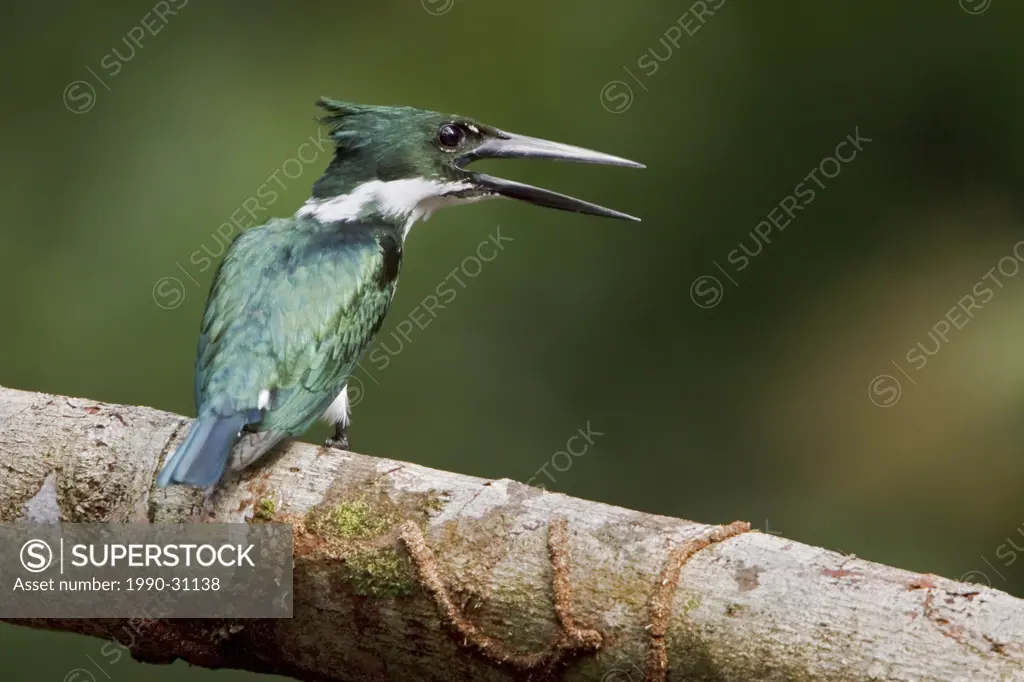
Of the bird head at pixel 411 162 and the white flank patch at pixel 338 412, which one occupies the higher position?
the bird head at pixel 411 162

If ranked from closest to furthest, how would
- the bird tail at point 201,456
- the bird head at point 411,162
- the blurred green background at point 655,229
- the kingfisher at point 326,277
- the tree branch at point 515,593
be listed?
the tree branch at point 515,593 < the bird tail at point 201,456 < the kingfisher at point 326,277 < the bird head at point 411,162 < the blurred green background at point 655,229

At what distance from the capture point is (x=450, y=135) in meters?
3.45

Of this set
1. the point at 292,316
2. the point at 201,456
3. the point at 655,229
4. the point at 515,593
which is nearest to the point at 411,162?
the point at 292,316

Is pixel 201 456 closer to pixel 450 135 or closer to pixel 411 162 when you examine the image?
pixel 411 162

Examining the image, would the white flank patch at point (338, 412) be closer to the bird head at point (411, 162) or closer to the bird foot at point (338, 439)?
the bird foot at point (338, 439)

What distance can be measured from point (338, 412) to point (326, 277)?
16.1 inches

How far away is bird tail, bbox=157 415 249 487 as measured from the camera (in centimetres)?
237

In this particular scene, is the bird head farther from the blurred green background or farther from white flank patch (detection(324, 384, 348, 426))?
the blurred green background

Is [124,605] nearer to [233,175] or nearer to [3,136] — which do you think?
[233,175]

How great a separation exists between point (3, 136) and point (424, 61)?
1.77m

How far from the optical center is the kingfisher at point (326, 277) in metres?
2.70

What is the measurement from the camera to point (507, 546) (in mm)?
2189

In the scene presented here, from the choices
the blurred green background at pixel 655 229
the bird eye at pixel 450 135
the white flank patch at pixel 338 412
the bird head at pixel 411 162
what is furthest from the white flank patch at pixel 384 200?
the blurred green background at pixel 655 229

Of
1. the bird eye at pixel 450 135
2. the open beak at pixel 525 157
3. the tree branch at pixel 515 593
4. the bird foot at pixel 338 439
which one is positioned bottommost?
the tree branch at pixel 515 593
